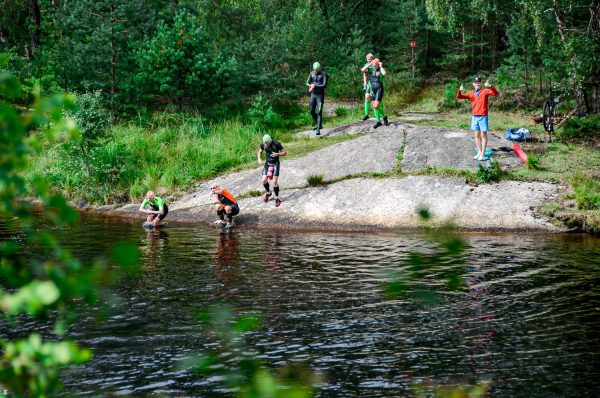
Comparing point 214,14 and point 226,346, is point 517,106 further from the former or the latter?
point 226,346

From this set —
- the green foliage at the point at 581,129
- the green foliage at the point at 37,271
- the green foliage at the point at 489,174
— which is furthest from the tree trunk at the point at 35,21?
the green foliage at the point at 37,271

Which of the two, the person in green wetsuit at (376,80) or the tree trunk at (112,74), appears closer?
the person in green wetsuit at (376,80)

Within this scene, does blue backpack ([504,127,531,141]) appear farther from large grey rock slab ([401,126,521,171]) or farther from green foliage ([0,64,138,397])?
green foliage ([0,64,138,397])

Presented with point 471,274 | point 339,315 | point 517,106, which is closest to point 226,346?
point 339,315

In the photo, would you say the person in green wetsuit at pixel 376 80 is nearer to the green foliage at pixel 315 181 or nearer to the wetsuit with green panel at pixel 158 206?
the green foliage at pixel 315 181

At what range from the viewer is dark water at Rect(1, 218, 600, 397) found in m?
8.35

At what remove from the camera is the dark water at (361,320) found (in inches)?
329

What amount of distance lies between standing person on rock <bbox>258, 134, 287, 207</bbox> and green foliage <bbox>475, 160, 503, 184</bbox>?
533 centimetres

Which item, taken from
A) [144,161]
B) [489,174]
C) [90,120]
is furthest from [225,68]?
[489,174]

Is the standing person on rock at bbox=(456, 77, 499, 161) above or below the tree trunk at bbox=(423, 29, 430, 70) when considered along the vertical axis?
below

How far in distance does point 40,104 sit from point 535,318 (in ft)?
30.9

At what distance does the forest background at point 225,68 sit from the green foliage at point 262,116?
0.06 meters

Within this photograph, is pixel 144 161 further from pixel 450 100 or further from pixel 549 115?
pixel 549 115

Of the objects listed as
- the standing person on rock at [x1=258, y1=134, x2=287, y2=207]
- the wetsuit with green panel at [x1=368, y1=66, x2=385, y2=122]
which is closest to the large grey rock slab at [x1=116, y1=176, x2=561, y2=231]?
the standing person on rock at [x1=258, y1=134, x2=287, y2=207]
